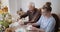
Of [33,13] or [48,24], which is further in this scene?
[33,13]

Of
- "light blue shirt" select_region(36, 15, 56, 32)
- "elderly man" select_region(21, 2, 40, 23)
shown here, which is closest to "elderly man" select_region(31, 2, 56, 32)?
"light blue shirt" select_region(36, 15, 56, 32)

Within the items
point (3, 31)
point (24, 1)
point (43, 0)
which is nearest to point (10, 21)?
point (3, 31)

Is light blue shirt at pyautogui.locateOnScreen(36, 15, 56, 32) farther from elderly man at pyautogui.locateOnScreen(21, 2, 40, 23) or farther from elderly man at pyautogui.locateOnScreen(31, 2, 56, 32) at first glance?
elderly man at pyautogui.locateOnScreen(21, 2, 40, 23)

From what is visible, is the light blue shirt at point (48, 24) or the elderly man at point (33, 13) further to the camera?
the elderly man at point (33, 13)

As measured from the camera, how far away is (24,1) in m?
4.64

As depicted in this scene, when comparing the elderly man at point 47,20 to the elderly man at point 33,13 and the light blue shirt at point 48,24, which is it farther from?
the elderly man at point 33,13

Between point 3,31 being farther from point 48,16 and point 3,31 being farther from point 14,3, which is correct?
point 14,3

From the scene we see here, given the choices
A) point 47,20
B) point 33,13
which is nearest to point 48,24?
point 47,20

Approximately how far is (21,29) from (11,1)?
9.70 feet

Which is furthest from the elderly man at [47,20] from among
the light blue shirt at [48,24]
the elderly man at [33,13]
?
the elderly man at [33,13]

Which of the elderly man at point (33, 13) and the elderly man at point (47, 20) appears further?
the elderly man at point (33, 13)

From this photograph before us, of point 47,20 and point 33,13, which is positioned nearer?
point 47,20

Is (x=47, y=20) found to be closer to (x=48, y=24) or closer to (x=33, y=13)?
(x=48, y=24)

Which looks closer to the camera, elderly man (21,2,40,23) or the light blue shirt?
the light blue shirt
